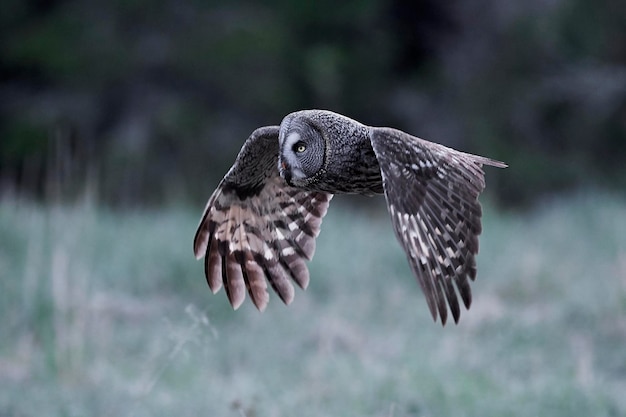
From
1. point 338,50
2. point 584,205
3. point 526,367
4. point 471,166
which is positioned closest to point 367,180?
point 471,166

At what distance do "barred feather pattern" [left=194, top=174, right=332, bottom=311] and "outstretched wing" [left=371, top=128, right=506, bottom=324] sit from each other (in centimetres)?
113

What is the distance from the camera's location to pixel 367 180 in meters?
5.39

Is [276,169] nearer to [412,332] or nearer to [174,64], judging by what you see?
[412,332]

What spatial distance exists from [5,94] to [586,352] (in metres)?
10.7

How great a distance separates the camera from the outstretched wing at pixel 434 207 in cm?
447

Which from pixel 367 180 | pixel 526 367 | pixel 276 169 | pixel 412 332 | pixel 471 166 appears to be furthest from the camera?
pixel 412 332

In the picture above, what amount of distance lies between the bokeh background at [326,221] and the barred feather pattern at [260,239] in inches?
→ 14.1

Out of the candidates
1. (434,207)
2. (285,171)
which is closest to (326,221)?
(285,171)

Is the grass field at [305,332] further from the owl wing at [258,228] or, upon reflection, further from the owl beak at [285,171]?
the owl beak at [285,171]

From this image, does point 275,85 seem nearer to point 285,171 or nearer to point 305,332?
point 305,332

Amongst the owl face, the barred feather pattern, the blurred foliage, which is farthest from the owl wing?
the blurred foliage

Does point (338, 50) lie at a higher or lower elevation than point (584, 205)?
higher

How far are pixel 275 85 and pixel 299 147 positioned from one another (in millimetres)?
9911

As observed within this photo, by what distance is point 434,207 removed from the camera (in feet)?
15.5
